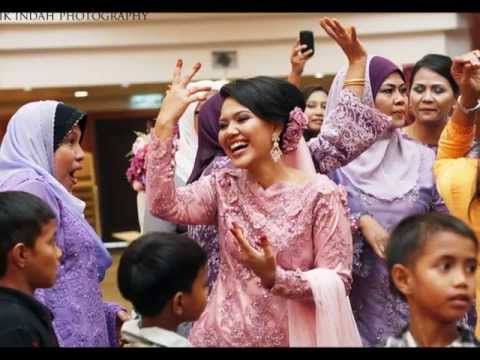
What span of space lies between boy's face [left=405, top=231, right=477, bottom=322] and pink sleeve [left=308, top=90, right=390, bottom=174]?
2.47 feet

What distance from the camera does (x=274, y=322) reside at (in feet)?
8.27

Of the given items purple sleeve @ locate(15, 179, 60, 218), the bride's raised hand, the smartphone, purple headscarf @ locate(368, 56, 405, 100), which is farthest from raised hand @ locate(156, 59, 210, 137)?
purple headscarf @ locate(368, 56, 405, 100)

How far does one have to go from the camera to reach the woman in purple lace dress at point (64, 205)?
278cm

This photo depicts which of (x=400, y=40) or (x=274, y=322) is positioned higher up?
(x=400, y=40)

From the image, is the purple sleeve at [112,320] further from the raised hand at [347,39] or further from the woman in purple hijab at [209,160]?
the raised hand at [347,39]

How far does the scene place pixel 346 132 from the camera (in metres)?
2.84

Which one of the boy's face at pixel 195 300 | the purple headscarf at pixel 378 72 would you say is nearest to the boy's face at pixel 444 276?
the boy's face at pixel 195 300

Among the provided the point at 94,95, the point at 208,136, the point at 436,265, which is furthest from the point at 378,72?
the point at 94,95

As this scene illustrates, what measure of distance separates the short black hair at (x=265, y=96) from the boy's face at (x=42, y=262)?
56 cm

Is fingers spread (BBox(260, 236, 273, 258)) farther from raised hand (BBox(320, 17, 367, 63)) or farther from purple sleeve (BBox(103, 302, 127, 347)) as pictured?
purple sleeve (BBox(103, 302, 127, 347))

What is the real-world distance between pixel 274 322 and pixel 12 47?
269 inches

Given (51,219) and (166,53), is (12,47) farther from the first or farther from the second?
(51,219)

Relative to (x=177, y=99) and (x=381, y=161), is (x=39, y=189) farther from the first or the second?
(x=381, y=161)
